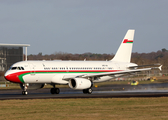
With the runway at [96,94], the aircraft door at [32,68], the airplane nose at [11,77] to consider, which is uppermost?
the aircraft door at [32,68]

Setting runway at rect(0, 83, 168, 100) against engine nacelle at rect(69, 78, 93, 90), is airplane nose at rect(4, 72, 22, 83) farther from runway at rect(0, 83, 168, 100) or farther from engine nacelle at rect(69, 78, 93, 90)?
engine nacelle at rect(69, 78, 93, 90)

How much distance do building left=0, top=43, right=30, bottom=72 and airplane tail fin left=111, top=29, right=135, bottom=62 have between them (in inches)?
2520

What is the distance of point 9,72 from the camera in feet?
131

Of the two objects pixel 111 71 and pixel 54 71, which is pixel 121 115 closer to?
pixel 54 71

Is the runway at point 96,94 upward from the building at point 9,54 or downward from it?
downward

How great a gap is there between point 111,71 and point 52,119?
29.3 metres

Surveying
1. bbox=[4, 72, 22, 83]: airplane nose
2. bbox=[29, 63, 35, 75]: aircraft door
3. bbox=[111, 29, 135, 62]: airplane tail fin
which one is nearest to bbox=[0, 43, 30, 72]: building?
bbox=[111, 29, 135, 62]: airplane tail fin

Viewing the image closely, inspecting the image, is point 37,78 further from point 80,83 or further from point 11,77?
point 80,83

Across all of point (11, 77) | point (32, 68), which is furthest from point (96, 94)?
point (11, 77)

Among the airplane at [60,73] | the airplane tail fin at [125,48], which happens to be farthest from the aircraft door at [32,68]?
the airplane tail fin at [125,48]

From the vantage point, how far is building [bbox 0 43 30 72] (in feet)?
355

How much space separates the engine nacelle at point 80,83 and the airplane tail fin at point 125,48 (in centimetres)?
1039

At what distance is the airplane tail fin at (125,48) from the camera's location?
51156 millimetres

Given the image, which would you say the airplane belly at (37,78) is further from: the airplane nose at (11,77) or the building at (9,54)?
the building at (9,54)
